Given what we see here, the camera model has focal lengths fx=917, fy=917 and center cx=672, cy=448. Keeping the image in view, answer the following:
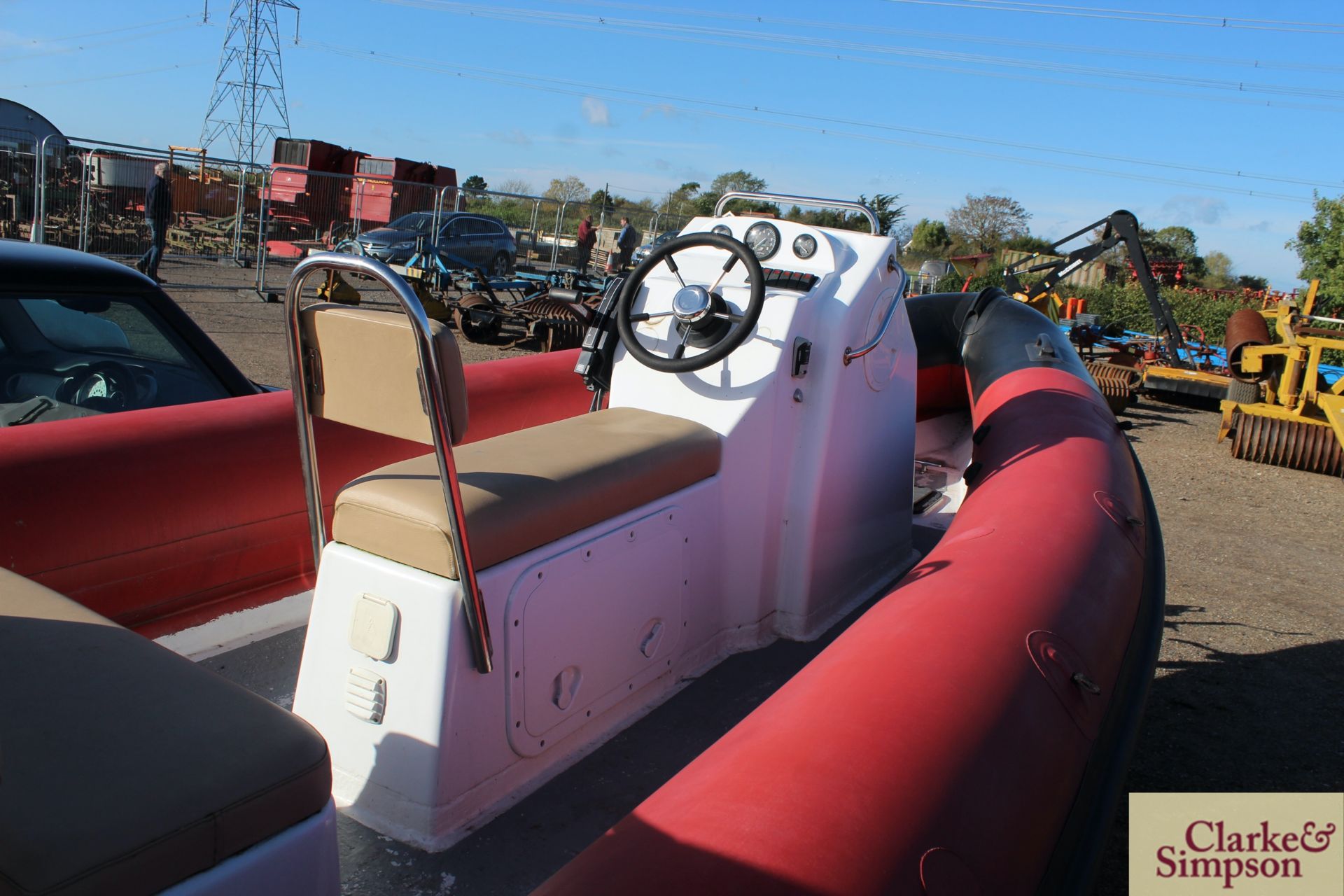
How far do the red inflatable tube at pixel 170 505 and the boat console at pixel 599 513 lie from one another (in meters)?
0.58

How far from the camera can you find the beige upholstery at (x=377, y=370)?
167 centimetres

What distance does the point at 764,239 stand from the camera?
3191mm

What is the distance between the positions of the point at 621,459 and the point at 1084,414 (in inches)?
77.5

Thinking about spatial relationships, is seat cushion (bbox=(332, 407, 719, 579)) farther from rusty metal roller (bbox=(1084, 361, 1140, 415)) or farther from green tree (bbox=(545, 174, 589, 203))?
green tree (bbox=(545, 174, 589, 203))

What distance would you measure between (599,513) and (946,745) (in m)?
0.99

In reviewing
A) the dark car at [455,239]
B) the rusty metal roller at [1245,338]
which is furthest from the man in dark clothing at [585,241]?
the rusty metal roller at [1245,338]

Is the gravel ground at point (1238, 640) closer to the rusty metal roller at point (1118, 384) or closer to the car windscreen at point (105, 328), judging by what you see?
the rusty metal roller at point (1118, 384)

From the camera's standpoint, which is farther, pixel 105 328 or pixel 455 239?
pixel 455 239

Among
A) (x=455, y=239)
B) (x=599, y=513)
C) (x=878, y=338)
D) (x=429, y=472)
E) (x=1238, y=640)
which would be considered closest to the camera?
(x=429, y=472)

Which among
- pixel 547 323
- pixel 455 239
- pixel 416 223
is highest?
pixel 416 223

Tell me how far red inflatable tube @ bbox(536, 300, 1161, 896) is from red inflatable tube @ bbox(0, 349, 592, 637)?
164 cm

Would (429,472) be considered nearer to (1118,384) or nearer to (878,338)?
(878,338)

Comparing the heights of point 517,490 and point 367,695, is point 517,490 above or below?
above

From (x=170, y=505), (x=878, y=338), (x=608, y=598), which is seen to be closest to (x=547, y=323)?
(x=878, y=338)
